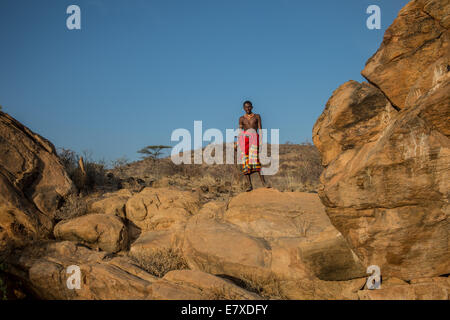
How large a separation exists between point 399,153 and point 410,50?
1435 millimetres

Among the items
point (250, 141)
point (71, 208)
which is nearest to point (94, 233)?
point (71, 208)

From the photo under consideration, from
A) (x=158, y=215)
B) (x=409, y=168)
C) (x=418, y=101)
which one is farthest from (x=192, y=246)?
(x=418, y=101)

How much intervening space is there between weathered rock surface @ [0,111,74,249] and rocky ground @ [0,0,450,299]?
2cm

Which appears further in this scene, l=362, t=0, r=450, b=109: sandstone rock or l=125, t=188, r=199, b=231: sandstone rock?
l=125, t=188, r=199, b=231: sandstone rock

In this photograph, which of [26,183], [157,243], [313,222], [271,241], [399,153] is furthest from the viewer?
[26,183]

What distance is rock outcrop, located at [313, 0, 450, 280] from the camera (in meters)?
3.34

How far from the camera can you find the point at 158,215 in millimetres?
6145

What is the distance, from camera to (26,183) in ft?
18.5

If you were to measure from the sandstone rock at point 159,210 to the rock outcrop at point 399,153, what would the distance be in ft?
9.46

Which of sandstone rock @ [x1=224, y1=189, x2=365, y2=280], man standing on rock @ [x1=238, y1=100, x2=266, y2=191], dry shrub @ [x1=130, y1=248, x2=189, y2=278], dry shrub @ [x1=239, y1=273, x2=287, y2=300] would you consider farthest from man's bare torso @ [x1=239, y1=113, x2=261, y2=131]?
dry shrub @ [x1=239, y1=273, x2=287, y2=300]

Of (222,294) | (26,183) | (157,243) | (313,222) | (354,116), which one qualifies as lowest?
(222,294)

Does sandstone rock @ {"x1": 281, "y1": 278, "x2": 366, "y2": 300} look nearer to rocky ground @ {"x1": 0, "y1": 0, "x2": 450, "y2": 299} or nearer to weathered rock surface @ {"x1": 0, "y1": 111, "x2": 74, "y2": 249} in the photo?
rocky ground @ {"x1": 0, "y1": 0, "x2": 450, "y2": 299}

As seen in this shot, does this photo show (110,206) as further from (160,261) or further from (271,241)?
(271,241)

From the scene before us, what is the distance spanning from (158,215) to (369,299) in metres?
3.78
